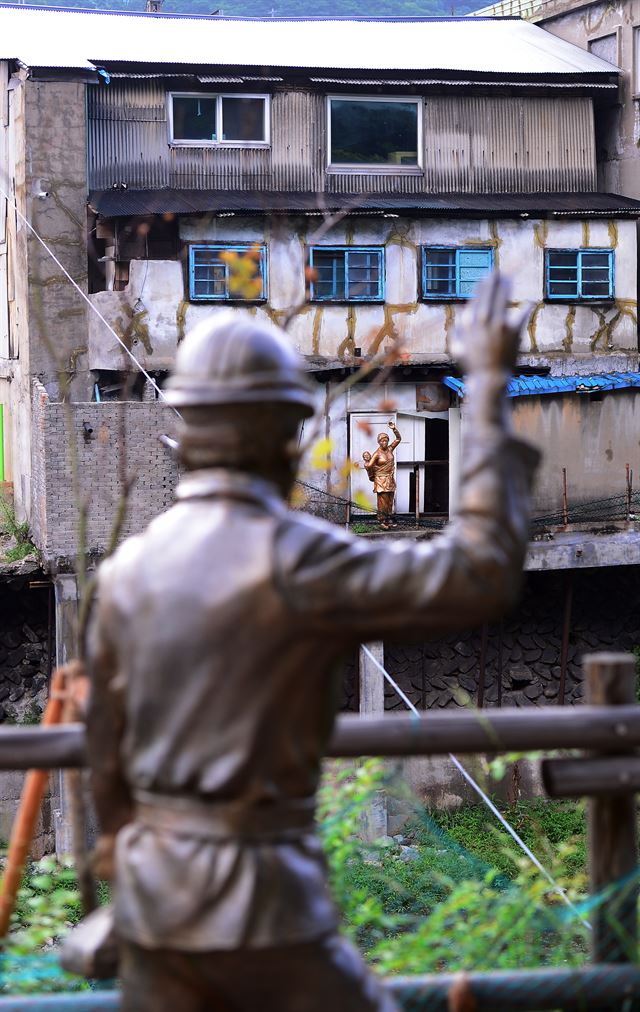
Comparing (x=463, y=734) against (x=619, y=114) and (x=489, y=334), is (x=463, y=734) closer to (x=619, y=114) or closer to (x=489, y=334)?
(x=489, y=334)

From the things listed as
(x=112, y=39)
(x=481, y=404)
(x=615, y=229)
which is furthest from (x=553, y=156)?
(x=481, y=404)

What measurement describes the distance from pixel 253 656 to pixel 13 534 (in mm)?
17633

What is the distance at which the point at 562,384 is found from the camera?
20391 mm

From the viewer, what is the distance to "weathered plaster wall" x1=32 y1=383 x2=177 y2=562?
17.0m

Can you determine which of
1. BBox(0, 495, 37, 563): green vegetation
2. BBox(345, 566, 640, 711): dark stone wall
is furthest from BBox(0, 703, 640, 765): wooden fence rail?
BBox(345, 566, 640, 711): dark stone wall

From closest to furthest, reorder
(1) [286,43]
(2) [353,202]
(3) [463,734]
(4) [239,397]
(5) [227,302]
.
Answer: (4) [239,397], (3) [463,734], (2) [353,202], (5) [227,302], (1) [286,43]

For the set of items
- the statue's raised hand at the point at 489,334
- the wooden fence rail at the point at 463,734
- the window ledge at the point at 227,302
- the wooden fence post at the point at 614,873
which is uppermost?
the window ledge at the point at 227,302

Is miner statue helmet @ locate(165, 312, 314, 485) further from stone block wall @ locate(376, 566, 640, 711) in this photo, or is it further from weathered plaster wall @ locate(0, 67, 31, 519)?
weathered plaster wall @ locate(0, 67, 31, 519)

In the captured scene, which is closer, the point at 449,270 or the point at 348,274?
the point at 348,274

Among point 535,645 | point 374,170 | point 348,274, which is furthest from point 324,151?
point 535,645

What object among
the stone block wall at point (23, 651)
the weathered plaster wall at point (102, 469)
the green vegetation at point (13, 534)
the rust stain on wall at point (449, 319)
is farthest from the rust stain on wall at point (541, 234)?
the stone block wall at point (23, 651)

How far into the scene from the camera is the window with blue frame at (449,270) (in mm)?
21391

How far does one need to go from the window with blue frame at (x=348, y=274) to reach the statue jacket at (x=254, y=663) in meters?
18.2

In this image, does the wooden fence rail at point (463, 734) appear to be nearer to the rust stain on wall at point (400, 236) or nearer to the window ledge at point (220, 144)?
the rust stain on wall at point (400, 236)
